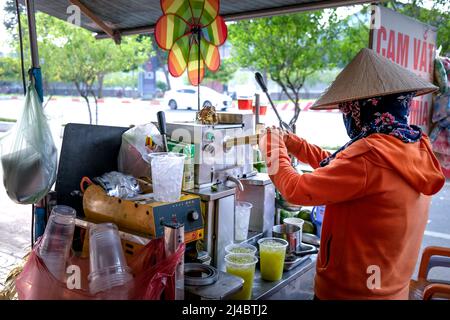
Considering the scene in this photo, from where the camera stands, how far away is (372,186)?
1377 millimetres

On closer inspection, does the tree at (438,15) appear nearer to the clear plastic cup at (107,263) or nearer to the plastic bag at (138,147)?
the plastic bag at (138,147)

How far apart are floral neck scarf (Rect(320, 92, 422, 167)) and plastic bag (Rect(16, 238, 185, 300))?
79 cm

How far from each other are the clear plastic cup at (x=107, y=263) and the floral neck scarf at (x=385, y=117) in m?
0.97

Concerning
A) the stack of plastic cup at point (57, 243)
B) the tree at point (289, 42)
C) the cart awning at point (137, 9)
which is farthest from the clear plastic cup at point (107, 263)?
the tree at point (289, 42)

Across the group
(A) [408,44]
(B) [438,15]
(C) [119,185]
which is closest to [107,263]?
(C) [119,185]

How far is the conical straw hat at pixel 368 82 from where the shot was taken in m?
1.43

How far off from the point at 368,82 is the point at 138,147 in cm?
109

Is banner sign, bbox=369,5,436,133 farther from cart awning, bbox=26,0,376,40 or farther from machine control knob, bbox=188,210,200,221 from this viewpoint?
machine control knob, bbox=188,210,200,221

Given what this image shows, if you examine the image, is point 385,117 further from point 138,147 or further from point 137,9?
point 137,9

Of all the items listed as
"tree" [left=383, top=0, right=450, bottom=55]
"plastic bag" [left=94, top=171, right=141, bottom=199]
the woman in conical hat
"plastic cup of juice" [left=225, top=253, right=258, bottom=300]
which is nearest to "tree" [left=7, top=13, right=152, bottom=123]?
"tree" [left=383, top=0, right=450, bottom=55]

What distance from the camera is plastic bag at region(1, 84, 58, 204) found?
1.66 m
